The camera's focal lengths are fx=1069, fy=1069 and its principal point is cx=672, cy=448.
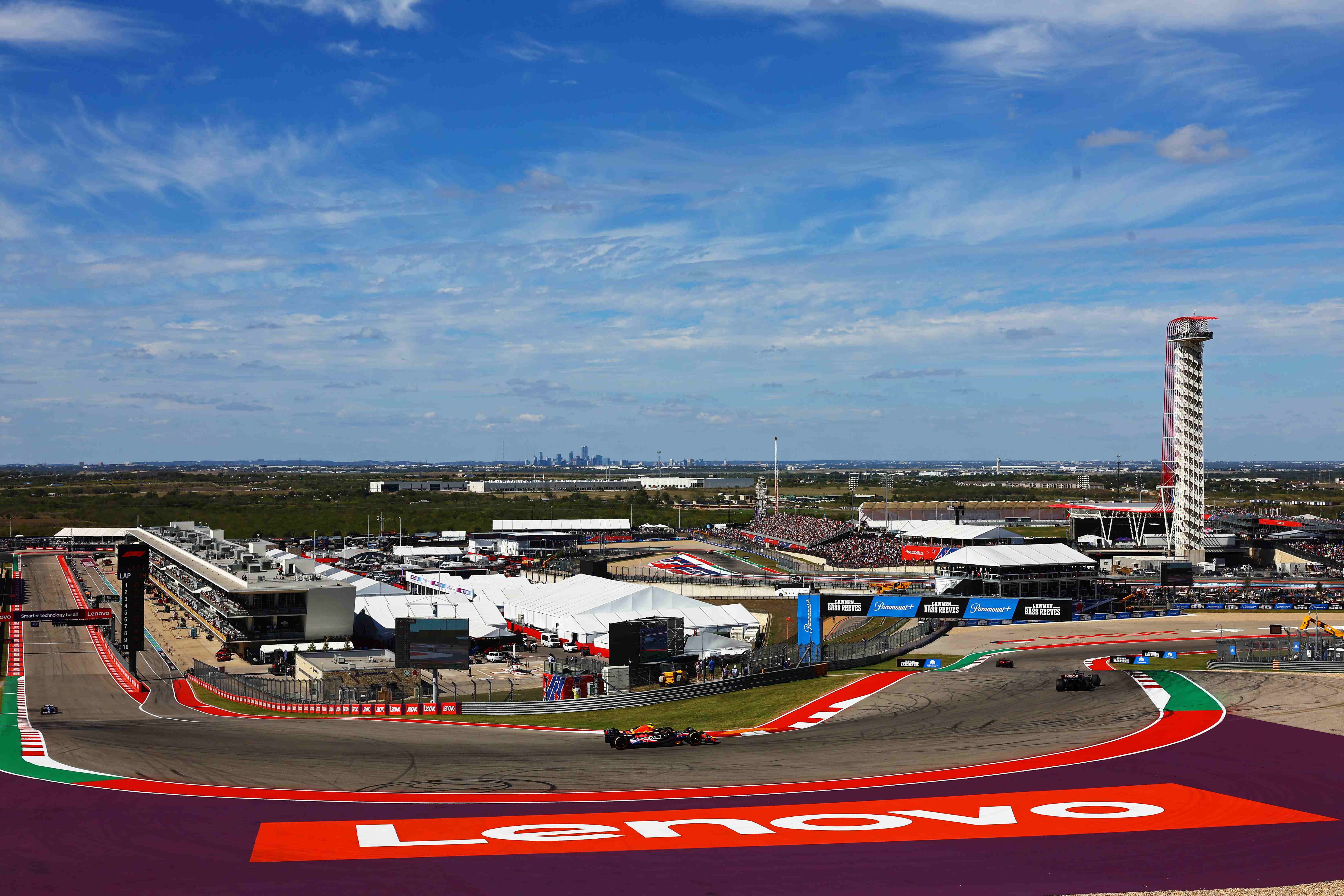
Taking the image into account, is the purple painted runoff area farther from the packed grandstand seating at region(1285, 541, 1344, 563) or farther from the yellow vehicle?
the packed grandstand seating at region(1285, 541, 1344, 563)

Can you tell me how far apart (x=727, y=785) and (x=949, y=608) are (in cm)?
4312

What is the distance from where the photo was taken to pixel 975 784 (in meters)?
24.2

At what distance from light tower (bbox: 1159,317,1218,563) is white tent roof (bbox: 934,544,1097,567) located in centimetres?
3382

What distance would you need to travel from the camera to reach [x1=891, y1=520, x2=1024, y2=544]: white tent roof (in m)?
109

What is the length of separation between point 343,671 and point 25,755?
21710 millimetres

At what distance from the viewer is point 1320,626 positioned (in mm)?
55281

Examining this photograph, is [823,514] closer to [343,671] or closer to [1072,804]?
[343,671]

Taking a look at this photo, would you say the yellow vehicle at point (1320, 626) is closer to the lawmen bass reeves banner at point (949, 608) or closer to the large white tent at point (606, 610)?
the lawmen bass reeves banner at point (949, 608)

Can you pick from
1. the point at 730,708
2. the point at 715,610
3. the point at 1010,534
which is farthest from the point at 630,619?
the point at 1010,534

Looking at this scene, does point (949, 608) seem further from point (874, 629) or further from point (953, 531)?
point (953, 531)

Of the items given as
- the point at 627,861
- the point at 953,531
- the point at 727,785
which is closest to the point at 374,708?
the point at 727,785

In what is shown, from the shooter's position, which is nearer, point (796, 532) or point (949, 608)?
point (949, 608)

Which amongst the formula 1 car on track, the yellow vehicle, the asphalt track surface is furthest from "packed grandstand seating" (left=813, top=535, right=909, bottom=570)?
the formula 1 car on track

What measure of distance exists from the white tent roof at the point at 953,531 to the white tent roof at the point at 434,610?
5525 centimetres
